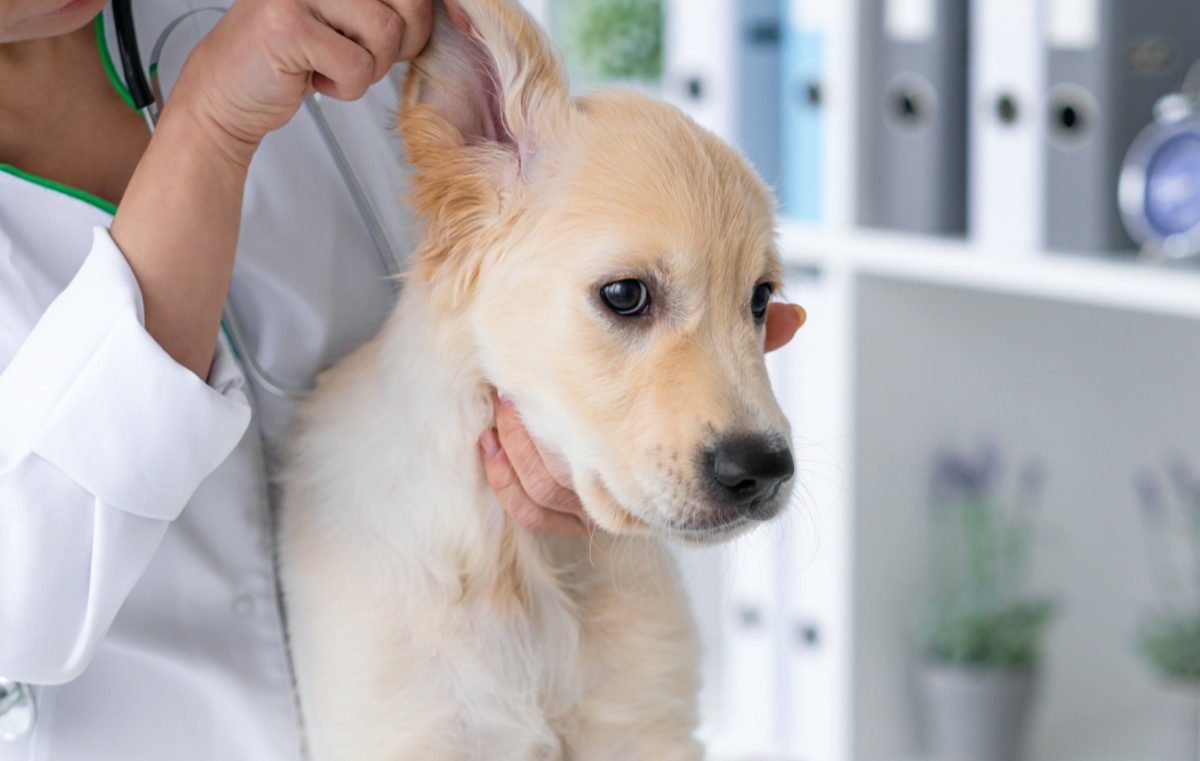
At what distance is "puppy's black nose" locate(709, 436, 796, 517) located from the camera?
34.3 inches

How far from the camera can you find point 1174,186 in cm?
144

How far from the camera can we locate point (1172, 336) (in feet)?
6.20

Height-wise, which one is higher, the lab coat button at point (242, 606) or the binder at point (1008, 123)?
the binder at point (1008, 123)

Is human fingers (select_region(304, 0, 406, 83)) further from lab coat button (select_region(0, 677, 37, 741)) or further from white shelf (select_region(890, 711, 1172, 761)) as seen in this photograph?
white shelf (select_region(890, 711, 1172, 761))

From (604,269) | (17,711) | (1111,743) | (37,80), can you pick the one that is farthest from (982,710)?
(37,80)

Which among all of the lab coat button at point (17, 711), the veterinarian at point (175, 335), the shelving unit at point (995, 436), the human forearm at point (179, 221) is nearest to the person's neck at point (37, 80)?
the veterinarian at point (175, 335)

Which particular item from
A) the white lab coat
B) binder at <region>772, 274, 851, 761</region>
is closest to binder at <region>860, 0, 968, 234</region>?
binder at <region>772, 274, 851, 761</region>

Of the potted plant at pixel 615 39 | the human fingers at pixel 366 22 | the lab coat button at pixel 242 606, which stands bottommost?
the lab coat button at pixel 242 606

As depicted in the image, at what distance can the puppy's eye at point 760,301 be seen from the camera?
1.00 metres

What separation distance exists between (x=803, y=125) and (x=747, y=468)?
1.11 meters

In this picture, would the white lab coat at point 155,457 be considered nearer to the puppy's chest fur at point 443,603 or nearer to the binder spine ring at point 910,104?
the puppy's chest fur at point 443,603

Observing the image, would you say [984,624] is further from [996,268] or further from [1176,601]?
[996,268]

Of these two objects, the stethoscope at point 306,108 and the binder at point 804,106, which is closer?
the stethoscope at point 306,108

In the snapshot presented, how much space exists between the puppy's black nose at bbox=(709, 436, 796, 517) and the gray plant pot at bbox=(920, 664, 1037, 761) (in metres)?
1.06
